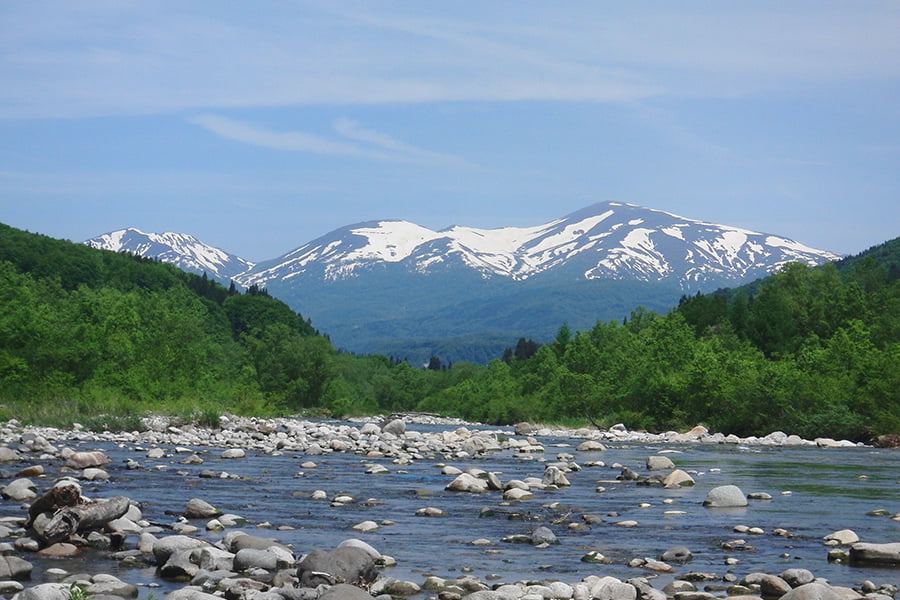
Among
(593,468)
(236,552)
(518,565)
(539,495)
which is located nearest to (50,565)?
(236,552)

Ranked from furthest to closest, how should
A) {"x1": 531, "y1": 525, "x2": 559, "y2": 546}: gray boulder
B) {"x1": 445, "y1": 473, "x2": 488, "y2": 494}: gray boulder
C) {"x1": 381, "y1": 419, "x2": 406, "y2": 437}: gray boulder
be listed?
{"x1": 381, "y1": 419, "x2": 406, "y2": 437}: gray boulder → {"x1": 445, "y1": 473, "x2": 488, "y2": 494}: gray boulder → {"x1": 531, "y1": 525, "x2": 559, "y2": 546}: gray boulder

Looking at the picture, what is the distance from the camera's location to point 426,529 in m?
16.7

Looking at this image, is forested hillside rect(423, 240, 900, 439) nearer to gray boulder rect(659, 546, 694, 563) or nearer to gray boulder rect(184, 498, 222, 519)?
gray boulder rect(659, 546, 694, 563)

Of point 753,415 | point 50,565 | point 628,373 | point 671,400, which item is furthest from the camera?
point 628,373

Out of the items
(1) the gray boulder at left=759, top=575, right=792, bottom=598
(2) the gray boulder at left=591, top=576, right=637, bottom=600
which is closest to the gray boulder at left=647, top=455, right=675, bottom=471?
(1) the gray boulder at left=759, top=575, right=792, bottom=598

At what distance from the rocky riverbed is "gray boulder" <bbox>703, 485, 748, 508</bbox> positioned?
5 centimetres

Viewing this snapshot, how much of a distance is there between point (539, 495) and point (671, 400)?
1906 inches

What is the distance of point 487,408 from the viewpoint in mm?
101000

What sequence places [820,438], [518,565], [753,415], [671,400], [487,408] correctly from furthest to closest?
1. [487,408]
2. [671,400]
3. [753,415]
4. [820,438]
5. [518,565]

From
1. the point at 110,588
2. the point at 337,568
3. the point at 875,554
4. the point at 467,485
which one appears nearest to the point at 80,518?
the point at 110,588

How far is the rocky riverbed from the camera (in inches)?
455

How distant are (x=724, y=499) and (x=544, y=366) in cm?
8367

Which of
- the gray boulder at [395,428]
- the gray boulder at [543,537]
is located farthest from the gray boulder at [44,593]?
the gray boulder at [395,428]

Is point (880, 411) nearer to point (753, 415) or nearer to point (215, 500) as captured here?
point (753, 415)
